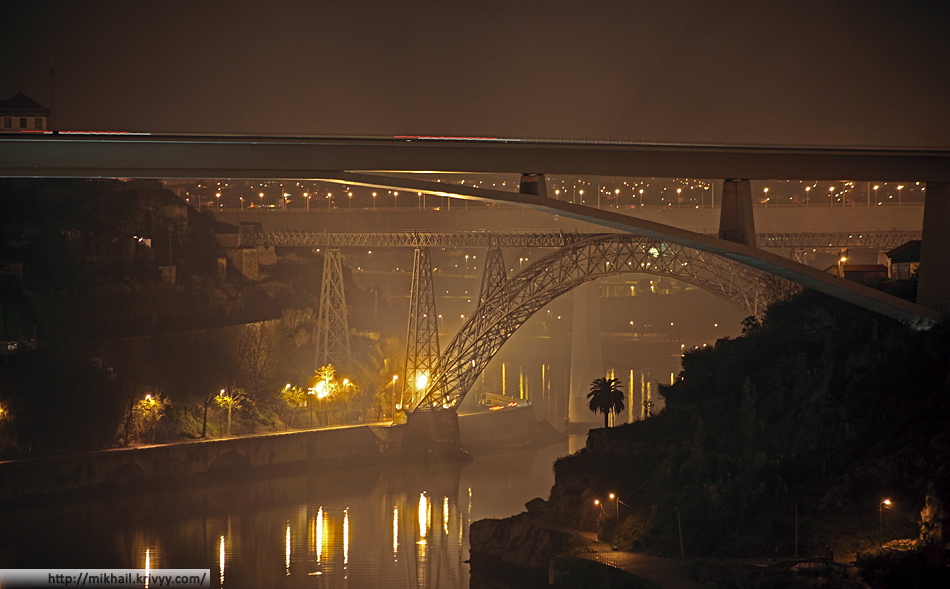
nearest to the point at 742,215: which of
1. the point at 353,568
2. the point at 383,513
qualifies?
the point at 353,568

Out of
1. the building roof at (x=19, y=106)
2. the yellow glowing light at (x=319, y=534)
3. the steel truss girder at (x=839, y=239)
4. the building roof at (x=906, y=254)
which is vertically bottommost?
the yellow glowing light at (x=319, y=534)

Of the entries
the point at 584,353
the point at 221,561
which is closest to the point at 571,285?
the point at 584,353

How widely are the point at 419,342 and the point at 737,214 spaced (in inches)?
892

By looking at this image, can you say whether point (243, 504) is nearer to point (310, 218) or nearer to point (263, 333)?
point (263, 333)

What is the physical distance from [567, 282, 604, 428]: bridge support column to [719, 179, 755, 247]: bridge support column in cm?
2679

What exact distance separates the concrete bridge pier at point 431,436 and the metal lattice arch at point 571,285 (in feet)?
1.27

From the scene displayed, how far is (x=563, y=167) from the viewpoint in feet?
71.3

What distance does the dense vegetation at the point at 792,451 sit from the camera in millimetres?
20266

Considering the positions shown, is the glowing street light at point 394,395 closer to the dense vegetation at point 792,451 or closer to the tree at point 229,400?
the tree at point 229,400

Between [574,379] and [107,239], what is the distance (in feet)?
57.3

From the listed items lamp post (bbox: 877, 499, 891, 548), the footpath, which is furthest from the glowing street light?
lamp post (bbox: 877, 499, 891, 548)

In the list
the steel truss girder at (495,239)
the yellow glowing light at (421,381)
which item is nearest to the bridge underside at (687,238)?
the steel truss girder at (495,239)

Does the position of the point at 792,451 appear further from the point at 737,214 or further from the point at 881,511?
the point at 737,214

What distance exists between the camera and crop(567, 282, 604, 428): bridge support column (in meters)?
49.0
